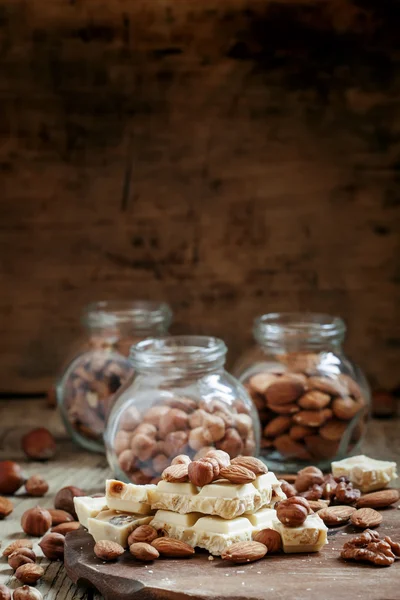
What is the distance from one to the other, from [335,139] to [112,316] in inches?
23.9

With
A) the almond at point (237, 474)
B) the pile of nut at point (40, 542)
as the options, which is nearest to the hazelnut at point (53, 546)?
the pile of nut at point (40, 542)

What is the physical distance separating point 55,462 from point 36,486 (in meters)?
0.18

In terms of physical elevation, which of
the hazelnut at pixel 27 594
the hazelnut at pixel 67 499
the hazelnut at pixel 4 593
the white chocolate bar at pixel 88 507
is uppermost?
the white chocolate bar at pixel 88 507

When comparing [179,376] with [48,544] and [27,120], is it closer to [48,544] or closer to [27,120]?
Answer: [48,544]

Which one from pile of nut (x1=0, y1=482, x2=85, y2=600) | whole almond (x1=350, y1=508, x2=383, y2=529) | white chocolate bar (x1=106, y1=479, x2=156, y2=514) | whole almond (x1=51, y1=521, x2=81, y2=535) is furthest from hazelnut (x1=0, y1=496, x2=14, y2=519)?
whole almond (x1=350, y1=508, x2=383, y2=529)

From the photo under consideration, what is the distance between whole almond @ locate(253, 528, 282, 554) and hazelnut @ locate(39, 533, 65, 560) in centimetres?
24

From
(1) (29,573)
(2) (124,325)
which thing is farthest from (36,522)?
(2) (124,325)

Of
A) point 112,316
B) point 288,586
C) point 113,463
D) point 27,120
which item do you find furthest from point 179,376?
point 27,120

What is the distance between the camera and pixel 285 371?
1.49m

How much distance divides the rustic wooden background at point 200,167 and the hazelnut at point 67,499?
73 cm

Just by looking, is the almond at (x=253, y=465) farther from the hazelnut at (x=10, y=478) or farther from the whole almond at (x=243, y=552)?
the hazelnut at (x=10, y=478)

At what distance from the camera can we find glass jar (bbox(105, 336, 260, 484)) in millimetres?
1298

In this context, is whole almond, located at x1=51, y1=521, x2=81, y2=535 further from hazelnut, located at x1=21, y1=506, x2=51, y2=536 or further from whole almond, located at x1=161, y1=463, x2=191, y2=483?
whole almond, located at x1=161, y1=463, x2=191, y2=483

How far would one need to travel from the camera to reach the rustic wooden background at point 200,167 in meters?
1.87
